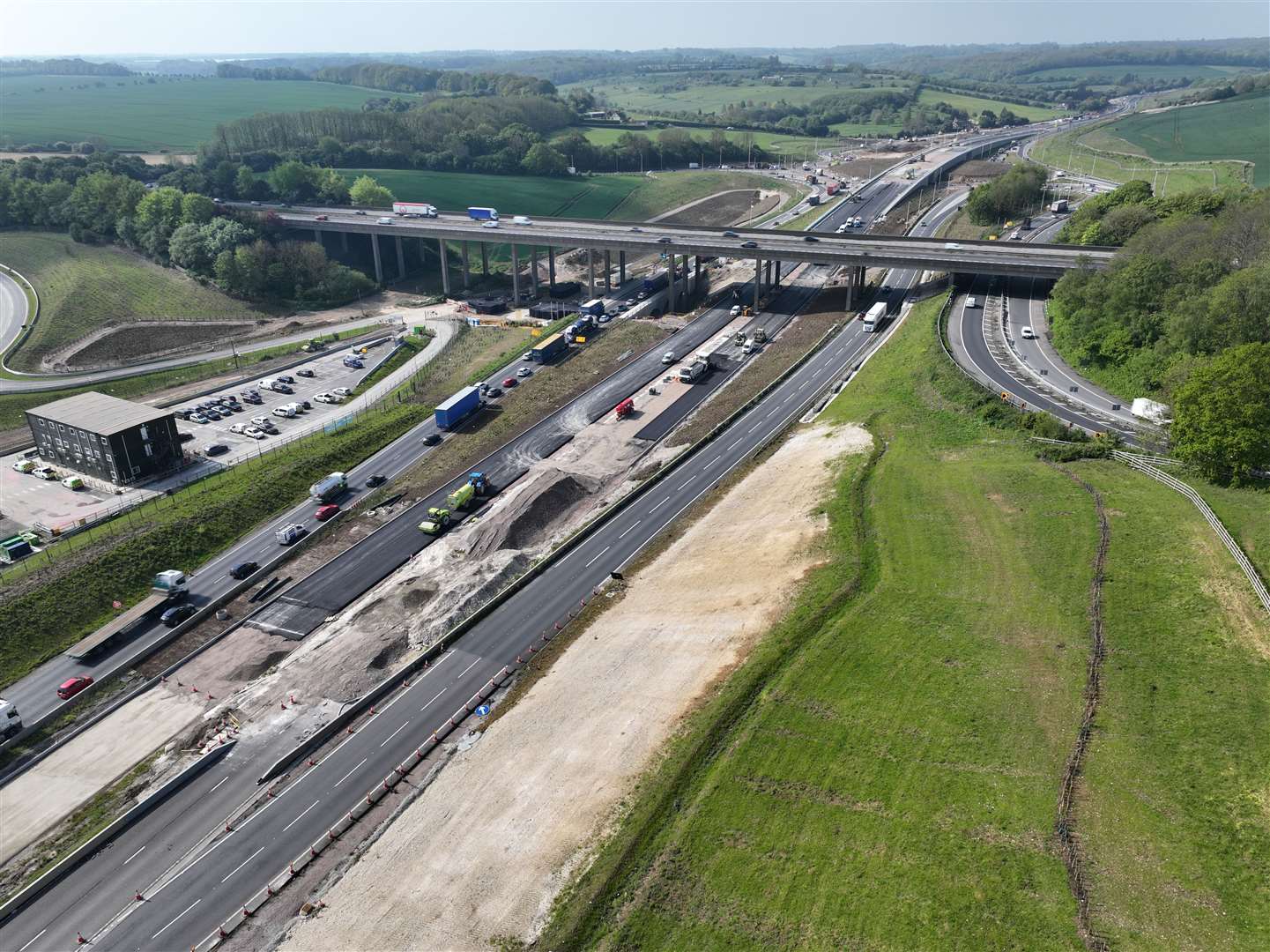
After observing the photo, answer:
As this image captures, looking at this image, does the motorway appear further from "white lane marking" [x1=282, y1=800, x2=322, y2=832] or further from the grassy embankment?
the grassy embankment

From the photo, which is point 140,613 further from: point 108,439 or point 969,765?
point 969,765

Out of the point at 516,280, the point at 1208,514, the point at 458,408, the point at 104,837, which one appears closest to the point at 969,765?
the point at 1208,514

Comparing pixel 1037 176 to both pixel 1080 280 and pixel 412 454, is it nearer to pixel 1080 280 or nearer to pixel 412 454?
pixel 1080 280

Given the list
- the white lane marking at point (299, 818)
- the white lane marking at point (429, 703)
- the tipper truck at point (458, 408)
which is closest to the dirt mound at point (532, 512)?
the white lane marking at point (429, 703)

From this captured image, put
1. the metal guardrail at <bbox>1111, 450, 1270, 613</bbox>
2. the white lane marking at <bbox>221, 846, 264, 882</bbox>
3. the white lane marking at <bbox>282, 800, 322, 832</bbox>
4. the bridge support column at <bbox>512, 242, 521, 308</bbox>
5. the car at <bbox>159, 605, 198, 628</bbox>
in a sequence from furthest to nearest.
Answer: the bridge support column at <bbox>512, 242, 521, 308</bbox>, the car at <bbox>159, 605, 198, 628</bbox>, the metal guardrail at <bbox>1111, 450, 1270, 613</bbox>, the white lane marking at <bbox>282, 800, 322, 832</bbox>, the white lane marking at <bbox>221, 846, 264, 882</bbox>

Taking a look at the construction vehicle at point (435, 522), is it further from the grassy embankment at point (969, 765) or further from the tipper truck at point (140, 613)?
the grassy embankment at point (969, 765)

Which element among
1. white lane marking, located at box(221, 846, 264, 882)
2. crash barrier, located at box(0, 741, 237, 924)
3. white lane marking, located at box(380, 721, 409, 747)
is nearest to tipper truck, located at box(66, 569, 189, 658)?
crash barrier, located at box(0, 741, 237, 924)
